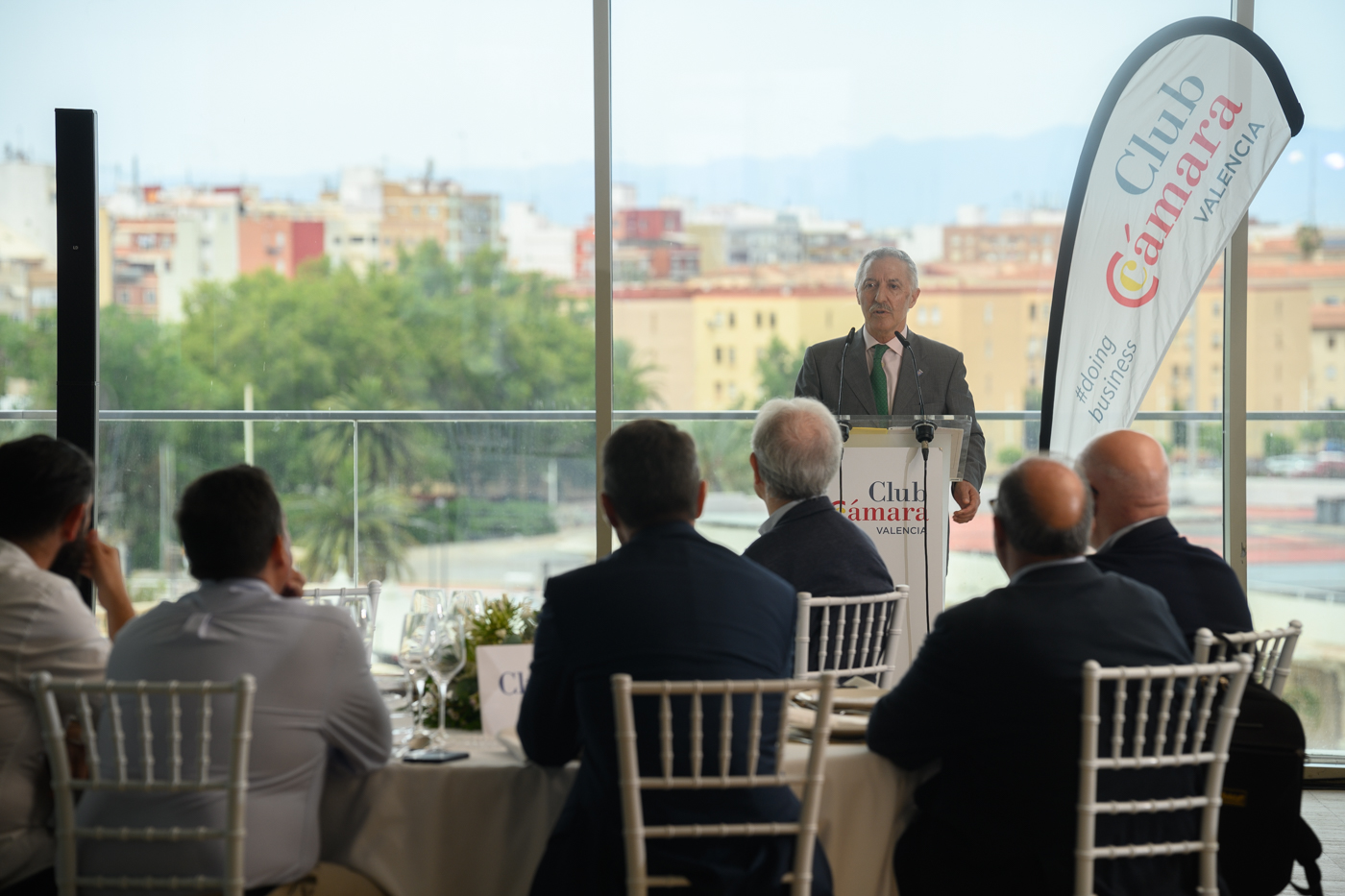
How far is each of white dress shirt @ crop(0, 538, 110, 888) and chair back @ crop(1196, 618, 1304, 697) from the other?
6.05 ft

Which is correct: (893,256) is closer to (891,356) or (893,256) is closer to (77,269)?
(891,356)

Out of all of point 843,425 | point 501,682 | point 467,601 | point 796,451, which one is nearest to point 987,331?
point 843,425

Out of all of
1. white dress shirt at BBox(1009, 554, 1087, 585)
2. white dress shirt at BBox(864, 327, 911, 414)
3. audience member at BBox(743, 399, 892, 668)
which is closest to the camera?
white dress shirt at BBox(1009, 554, 1087, 585)

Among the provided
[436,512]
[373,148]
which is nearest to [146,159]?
[373,148]

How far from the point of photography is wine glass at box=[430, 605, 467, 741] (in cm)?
189

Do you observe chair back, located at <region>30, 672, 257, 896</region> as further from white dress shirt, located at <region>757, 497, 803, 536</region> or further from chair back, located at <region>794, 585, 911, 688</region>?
white dress shirt, located at <region>757, 497, 803, 536</region>

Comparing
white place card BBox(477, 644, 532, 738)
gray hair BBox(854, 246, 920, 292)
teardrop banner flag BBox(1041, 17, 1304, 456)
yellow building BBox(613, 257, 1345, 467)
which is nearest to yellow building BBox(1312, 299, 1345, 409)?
yellow building BBox(613, 257, 1345, 467)

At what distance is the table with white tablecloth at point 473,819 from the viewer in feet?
5.70

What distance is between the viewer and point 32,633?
1803mm

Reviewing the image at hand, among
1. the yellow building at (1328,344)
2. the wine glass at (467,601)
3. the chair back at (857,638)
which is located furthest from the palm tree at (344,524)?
the yellow building at (1328,344)

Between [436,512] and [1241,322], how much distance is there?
335 cm

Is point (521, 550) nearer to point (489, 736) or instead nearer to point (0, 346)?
point (0, 346)

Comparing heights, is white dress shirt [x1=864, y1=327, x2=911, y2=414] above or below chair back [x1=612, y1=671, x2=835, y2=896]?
above

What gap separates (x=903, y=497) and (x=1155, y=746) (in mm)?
1826
